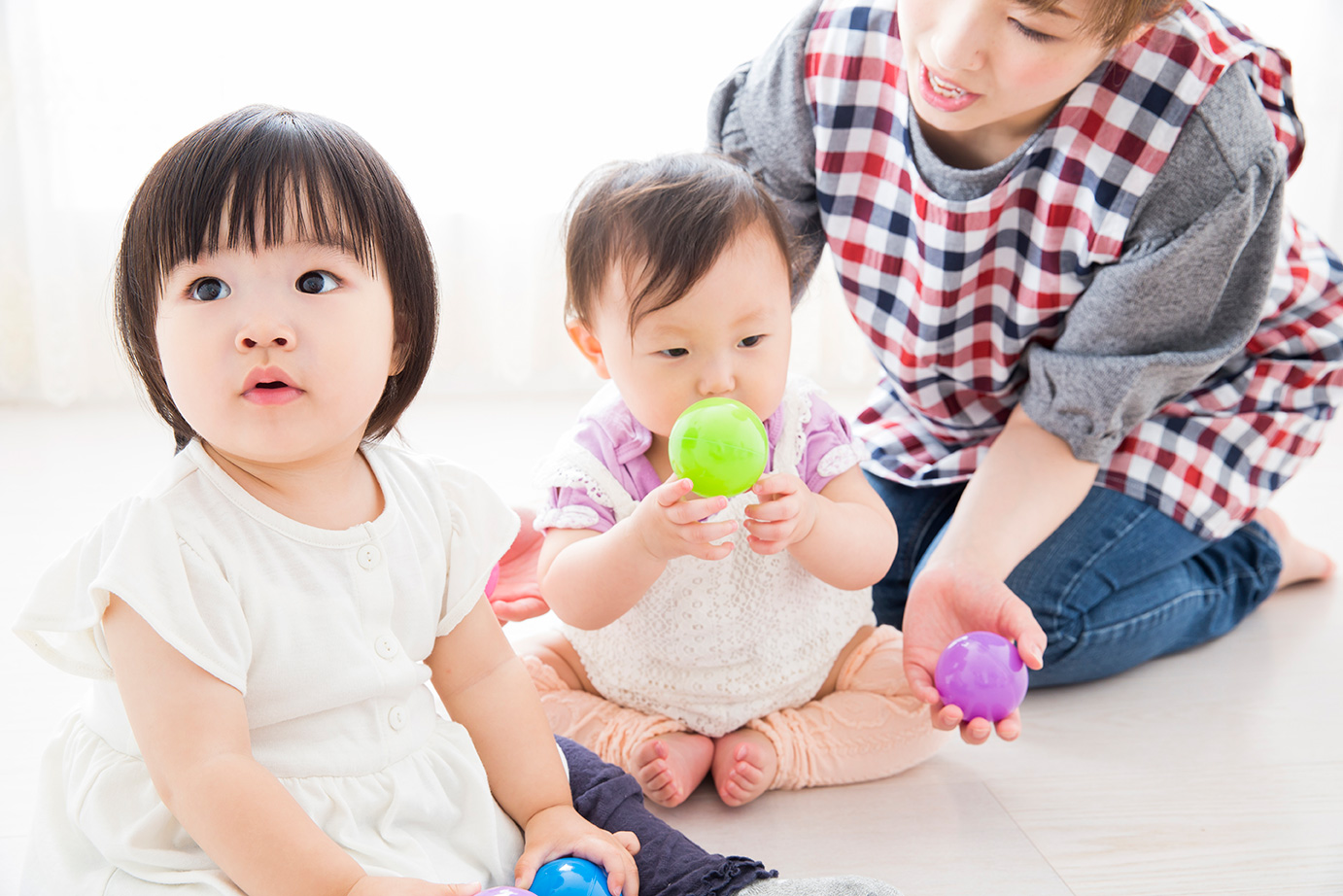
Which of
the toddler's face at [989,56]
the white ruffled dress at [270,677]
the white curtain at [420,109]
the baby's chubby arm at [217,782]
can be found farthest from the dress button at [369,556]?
the white curtain at [420,109]

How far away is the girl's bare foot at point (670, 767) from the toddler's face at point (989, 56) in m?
0.61

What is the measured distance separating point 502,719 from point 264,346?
326 millimetres

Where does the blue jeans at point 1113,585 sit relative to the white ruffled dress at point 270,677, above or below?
below

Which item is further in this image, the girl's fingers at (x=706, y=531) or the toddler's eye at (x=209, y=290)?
the girl's fingers at (x=706, y=531)

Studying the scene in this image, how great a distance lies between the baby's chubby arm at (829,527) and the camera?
0.89m

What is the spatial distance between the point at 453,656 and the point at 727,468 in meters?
0.24

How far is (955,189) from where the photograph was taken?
3.70ft

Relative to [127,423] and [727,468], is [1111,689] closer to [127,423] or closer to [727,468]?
[727,468]

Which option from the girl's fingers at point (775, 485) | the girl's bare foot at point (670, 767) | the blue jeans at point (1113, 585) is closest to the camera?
the girl's fingers at point (775, 485)

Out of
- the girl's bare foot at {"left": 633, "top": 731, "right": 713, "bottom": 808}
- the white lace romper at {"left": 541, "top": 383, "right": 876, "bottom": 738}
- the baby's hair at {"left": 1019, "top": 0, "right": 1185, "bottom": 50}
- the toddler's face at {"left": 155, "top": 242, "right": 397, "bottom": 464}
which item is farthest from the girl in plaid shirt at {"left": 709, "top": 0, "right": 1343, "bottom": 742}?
the toddler's face at {"left": 155, "top": 242, "right": 397, "bottom": 464}

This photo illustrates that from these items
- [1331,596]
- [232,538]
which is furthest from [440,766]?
[1331,596]

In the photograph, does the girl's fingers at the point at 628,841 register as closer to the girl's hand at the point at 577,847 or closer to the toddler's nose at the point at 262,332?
the girl's hand at the point at 577,847

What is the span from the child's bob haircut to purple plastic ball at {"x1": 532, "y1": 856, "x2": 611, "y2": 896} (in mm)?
374

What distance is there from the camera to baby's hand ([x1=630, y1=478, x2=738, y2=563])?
831 mm
